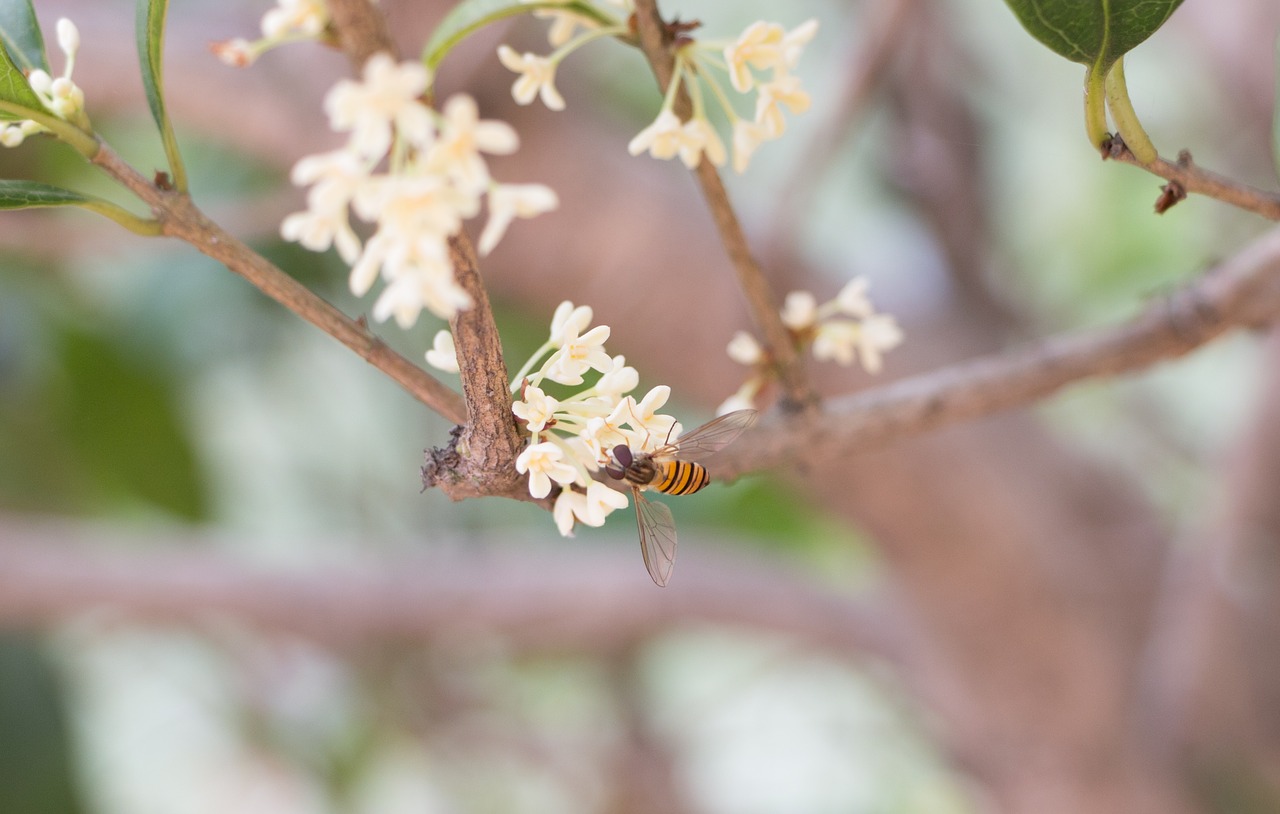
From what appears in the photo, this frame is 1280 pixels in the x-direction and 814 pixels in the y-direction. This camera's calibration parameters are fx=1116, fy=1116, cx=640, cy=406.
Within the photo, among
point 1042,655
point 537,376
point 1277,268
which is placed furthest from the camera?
point 1042,655

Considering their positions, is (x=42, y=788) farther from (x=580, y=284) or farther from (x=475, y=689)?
(x=580, y=284)

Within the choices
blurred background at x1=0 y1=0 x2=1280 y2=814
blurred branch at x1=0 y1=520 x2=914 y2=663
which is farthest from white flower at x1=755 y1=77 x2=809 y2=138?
blurred branch at x1=0 y1=520 x2=914 y2=663

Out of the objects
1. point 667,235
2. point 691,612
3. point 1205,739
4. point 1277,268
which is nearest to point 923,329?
point 667,235

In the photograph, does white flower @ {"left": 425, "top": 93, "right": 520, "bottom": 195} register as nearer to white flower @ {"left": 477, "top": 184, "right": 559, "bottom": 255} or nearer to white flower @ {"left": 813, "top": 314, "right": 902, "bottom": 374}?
white flower @ {"left": 477, "top": 184, "right": 559, "bottom": 255}

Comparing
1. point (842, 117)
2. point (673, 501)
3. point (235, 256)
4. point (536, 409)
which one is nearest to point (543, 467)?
point (536, 409)

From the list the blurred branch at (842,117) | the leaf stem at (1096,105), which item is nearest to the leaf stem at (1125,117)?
the leaf stem at (1096,105)

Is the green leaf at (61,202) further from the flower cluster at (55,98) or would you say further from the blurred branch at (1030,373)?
the blurred branch at (1030,373)
